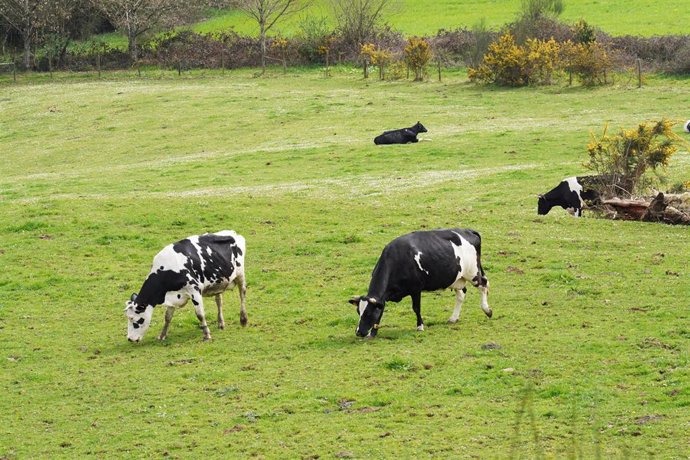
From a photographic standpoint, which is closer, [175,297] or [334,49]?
[175,297]

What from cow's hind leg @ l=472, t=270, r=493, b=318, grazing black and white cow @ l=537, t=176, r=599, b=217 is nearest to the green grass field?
cow's hind leg @ l=472, t=270, r=493, b=318

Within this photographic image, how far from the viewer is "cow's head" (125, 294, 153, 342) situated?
20875 mm

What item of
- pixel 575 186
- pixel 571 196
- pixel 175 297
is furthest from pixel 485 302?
pixel 575 186

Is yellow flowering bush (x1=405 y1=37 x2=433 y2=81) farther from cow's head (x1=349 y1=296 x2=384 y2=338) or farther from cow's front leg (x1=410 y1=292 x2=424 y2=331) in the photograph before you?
cow's head (x1=349 y1=296 x2=384 y2=338)

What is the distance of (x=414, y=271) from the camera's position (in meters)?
19.7

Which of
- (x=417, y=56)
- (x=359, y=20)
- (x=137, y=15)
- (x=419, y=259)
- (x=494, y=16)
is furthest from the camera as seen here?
(x=494, y=16)

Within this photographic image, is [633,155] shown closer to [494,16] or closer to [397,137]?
[397,137]

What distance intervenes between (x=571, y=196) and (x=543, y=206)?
942mm

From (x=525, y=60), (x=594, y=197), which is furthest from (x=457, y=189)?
(x=525, y=60)

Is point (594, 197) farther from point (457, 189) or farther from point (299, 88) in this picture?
point (299, 88)

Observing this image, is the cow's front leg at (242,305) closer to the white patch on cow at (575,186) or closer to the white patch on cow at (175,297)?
the white patch on cow at (175,297)

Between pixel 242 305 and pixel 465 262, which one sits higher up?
pixel 465 262

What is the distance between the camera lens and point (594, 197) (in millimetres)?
32500

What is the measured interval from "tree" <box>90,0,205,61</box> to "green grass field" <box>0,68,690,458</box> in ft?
145
